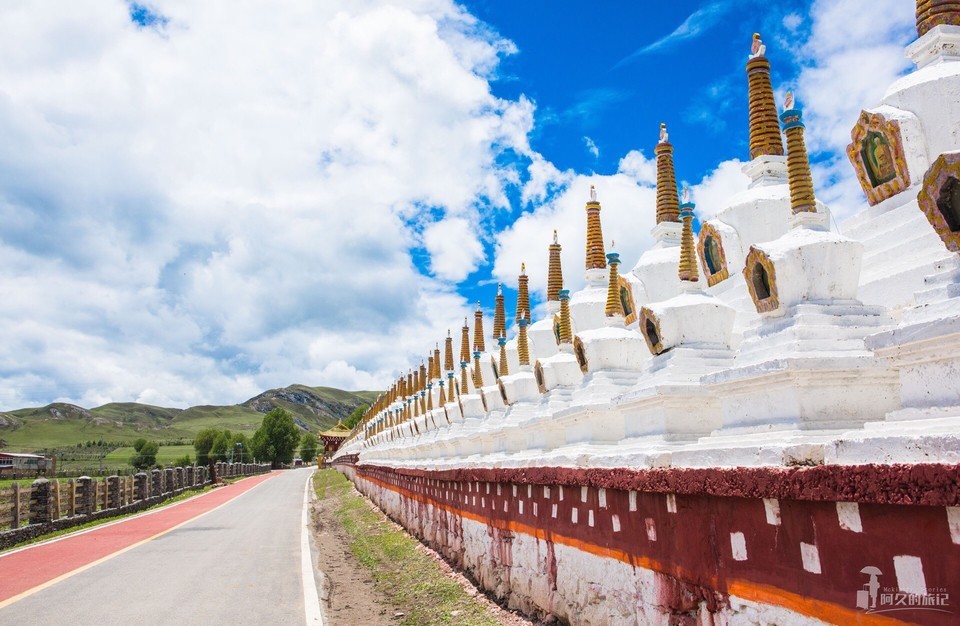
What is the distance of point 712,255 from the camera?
432 inches

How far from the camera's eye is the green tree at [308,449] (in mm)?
149500

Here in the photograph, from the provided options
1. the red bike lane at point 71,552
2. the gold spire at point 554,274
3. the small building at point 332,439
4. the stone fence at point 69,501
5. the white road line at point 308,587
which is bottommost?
the white road line at point 308,587

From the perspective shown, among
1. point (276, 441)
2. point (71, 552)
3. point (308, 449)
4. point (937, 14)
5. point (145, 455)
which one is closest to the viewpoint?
point (937, 14)

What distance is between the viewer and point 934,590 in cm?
366

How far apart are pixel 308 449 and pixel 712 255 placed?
14961 cm

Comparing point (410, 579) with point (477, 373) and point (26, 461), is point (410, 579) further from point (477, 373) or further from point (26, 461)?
point (26, 461)

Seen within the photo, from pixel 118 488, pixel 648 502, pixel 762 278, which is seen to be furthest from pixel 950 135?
pixel 118 488

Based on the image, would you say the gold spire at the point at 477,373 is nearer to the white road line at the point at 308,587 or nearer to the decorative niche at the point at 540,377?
the white road line at the point at 308,587

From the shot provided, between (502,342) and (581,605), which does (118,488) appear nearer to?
(502,342)

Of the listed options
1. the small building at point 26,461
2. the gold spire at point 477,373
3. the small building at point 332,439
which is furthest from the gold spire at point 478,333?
the small building at point 332,439

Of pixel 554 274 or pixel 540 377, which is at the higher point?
pixel 554 274

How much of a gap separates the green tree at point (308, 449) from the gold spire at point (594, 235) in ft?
461

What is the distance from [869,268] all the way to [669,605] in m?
4.28

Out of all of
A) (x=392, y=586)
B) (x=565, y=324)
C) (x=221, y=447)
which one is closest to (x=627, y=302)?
(x=565, y=324)
